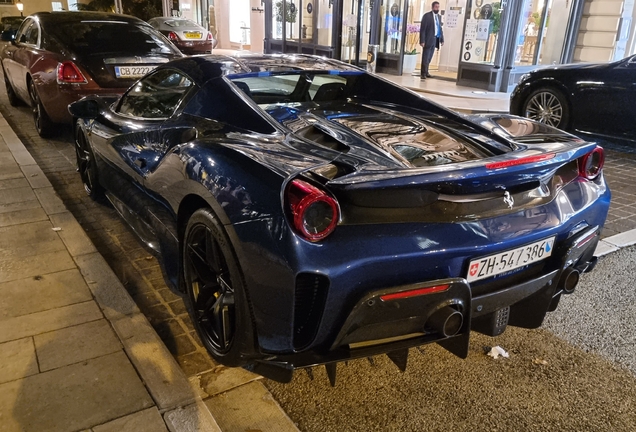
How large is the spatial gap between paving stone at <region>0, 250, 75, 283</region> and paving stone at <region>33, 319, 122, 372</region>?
2.78ft

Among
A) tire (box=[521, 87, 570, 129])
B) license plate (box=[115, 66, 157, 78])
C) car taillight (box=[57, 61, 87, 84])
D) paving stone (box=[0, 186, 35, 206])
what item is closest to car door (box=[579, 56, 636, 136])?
tire (box=[521, 87, 570, 129])

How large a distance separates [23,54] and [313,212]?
7.39m

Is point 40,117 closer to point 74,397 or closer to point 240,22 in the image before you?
point 74,397

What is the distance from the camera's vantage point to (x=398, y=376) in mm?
2758

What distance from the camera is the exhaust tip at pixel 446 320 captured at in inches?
86.4

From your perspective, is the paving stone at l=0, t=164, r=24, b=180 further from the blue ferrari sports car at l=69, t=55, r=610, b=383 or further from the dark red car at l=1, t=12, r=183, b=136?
the blue ferrari sports car at l=69, t=55, r=610, b=383

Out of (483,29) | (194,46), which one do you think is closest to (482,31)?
(483,29)

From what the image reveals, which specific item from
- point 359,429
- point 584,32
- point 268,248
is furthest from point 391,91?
point 584,32

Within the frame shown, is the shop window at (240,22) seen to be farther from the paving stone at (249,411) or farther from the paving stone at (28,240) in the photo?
the paving stone at (249,411)

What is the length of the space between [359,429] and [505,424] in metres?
0.66

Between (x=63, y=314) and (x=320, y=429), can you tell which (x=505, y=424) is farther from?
(x=63, y=314)

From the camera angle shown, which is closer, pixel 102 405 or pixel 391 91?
pixel 102 405

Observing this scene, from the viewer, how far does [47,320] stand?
10.1ft

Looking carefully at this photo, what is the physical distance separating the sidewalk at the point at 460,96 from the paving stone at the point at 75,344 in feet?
28.1
